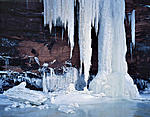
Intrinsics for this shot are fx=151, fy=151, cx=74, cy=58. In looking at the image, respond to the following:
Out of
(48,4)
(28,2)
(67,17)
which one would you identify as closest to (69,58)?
(67,17)

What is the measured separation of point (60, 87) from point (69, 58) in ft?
4.02

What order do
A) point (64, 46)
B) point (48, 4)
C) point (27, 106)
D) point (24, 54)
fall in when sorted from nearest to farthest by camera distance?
point (27, 106) < point (48, 4) < point (24, 54) < point (64, 46)

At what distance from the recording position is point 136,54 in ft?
21.1

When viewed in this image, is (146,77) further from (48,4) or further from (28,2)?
(28,2)

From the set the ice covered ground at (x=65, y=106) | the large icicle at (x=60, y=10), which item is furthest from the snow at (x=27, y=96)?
the large icicle at (x=60, y=10)

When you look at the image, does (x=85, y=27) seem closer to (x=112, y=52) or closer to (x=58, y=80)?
(x=112, y=52)

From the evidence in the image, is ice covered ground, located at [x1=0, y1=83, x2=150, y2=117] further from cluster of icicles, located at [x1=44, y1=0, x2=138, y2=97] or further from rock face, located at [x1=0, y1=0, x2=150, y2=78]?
rock face, located at [x1=0, y1=0, x2=150, y2=78]

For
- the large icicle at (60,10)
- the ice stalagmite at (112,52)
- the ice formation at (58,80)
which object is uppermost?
the large icicle at (60,10)

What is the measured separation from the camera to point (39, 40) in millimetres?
5855

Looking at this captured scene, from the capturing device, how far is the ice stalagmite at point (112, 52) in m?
5.18

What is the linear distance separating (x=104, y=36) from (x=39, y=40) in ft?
8.14

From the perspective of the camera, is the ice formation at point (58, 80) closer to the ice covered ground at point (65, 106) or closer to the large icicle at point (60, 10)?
the ice covered ground at point (65, 106)

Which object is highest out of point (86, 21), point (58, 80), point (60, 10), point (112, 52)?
point (60, 10)

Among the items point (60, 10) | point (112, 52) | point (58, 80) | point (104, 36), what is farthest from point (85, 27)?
point (58, 80)
